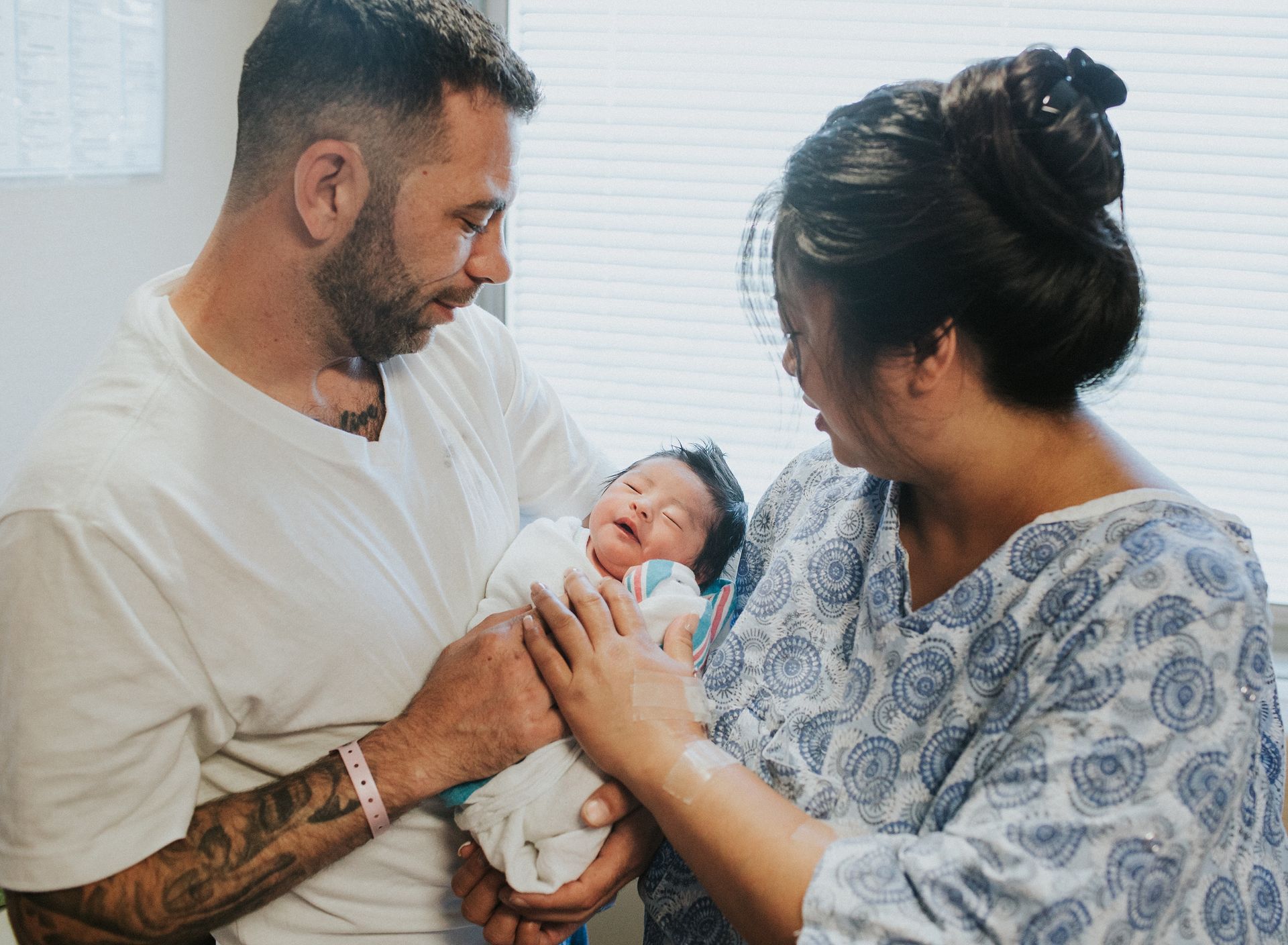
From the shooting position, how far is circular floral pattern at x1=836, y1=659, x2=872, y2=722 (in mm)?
1139

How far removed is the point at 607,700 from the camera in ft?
4.00

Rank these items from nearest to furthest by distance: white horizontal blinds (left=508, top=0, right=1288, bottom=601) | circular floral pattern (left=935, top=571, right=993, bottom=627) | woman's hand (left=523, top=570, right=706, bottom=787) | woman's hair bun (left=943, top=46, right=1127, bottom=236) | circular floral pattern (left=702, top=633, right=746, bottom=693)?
1. woman's hair bun (left=943, top=46, right=1127, bottom=236)
2. circular floral pattern (left=935, top=571, right=993, bottom=627)
3. woman's hand (left=523, top=570, right=706, bottom=787)
4. circular floral pattern (left=702, top=633, right=746, bottom=693)
5. white horizontal blinds (left=508, top=0, right=1288, bottom=601)

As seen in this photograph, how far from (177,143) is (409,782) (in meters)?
1.34

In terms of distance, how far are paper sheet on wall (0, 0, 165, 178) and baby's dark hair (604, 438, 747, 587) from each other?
1030 mm

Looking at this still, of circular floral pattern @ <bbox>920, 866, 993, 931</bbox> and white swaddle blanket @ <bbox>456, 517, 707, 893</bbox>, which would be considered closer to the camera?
circular floral pattern @ <bbox>920, 866, 993, 931</bbox>

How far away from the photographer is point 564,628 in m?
1.29

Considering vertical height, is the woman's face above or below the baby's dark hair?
above

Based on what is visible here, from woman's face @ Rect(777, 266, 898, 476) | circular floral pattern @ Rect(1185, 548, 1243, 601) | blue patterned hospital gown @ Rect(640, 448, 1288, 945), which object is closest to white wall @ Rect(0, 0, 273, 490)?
woman's face @ Rect(777, 266, 898, 476)

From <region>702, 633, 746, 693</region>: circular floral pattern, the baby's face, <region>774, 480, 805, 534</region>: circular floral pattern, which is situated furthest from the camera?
the baby's face

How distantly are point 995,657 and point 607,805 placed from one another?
496 millimetres

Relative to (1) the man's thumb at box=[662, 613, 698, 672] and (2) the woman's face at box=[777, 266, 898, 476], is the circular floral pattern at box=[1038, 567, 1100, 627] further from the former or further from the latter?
(1) the man's thumb at box=[662, 613, 698, 672]

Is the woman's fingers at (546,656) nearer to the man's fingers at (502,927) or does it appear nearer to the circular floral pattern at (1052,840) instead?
the man's fingers at (502,927)

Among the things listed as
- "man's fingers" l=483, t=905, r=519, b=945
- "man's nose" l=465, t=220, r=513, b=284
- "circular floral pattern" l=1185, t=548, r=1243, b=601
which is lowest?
"man's fingers" l=483, t=905, r=519, b=945

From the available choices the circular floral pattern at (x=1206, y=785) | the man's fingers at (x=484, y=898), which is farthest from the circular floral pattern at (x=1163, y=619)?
the man's fingers at (x=484, y=898)
